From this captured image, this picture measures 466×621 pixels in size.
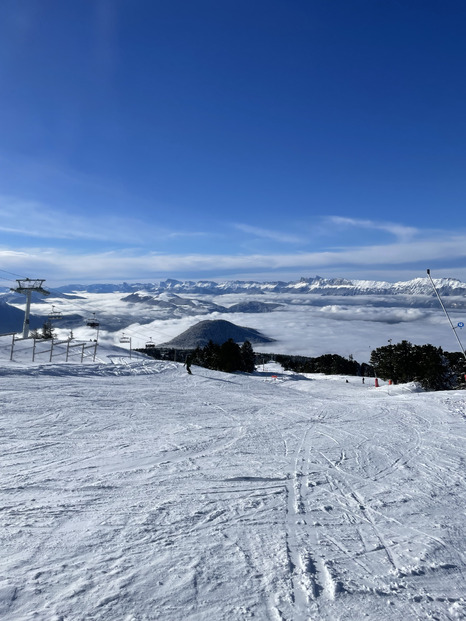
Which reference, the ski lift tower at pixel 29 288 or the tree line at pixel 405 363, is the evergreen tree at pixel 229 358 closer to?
the tree line at pixel 405 363

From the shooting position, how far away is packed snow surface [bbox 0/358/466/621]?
473 cm

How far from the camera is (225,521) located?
6727mm

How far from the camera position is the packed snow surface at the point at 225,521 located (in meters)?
4.73

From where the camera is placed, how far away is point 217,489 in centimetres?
816

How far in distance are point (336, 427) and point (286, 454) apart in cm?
502

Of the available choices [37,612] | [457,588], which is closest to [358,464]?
[457,588]

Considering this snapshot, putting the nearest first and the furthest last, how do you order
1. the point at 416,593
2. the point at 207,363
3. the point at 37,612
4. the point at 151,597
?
the point at 37,612 → the point at 151,597 → the point at 416,593 → the point at 207,363

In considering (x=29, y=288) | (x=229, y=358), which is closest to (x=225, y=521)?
(x=29, y=288)

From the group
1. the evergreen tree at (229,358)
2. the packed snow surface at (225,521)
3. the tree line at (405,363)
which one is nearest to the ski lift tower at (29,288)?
the tree line at (405,363)

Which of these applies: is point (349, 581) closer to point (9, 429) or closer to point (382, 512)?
point (382, 512)

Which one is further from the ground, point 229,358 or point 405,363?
point 405,363

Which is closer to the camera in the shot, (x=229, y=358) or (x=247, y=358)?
(x=229, y=358)

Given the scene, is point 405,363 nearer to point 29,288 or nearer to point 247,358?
point 247,358

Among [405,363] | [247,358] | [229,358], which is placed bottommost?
[247,358]
